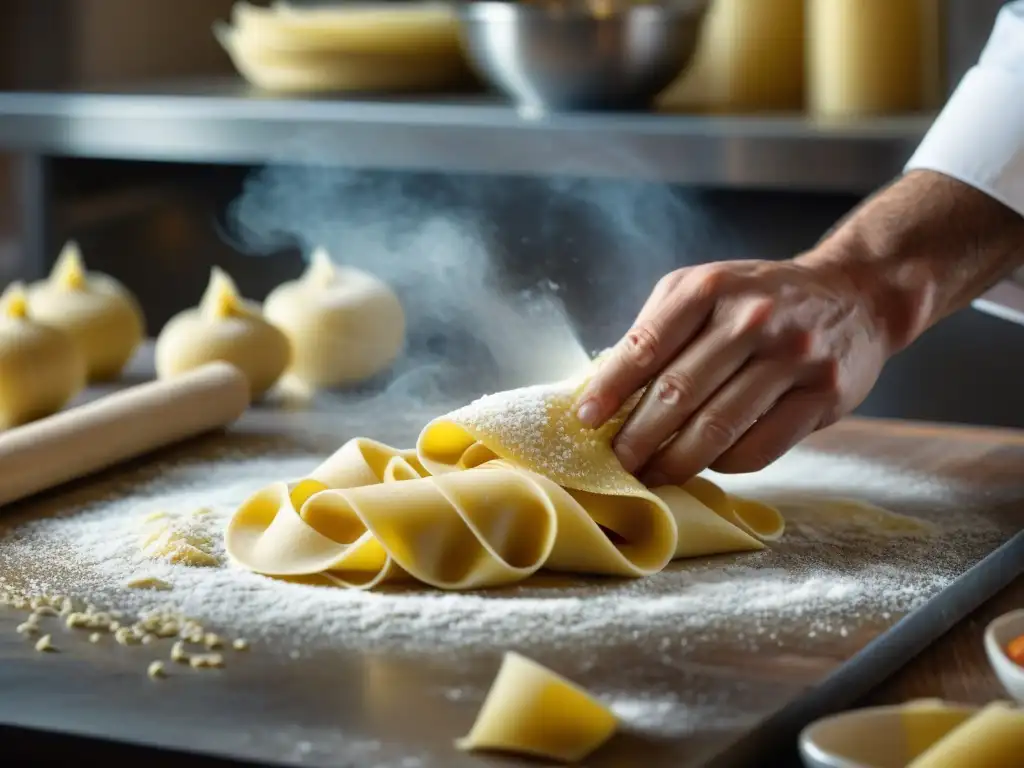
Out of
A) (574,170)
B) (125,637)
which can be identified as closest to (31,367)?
(125,637)

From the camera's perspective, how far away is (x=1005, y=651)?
38.7 inches

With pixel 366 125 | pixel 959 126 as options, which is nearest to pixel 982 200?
pixel 959 126

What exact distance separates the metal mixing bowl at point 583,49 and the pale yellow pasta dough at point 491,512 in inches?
44.4

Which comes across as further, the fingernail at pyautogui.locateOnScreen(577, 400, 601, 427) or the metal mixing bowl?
the metal mixing bowl

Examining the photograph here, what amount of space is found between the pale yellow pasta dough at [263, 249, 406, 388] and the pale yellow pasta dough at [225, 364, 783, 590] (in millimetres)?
531

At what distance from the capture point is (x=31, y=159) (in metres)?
3.11

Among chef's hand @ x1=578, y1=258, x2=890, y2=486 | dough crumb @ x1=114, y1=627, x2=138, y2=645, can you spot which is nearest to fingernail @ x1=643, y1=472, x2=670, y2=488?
chef's hand @ x1=578, y1=258, x2=890, y2=486

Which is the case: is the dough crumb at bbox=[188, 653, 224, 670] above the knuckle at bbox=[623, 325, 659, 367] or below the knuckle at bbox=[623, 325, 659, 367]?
below

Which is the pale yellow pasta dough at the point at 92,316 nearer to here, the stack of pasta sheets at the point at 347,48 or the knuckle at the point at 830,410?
the stack of pasta sheets at the point at 347,48

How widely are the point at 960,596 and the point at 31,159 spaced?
7.72ft

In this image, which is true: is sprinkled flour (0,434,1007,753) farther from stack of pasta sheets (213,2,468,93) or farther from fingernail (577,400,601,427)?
stack of pasta sheets (213,2,468,93)

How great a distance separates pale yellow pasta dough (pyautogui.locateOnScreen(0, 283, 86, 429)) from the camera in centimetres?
183

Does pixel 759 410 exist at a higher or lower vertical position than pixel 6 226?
higher

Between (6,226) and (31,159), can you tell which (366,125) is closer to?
(31,159)
